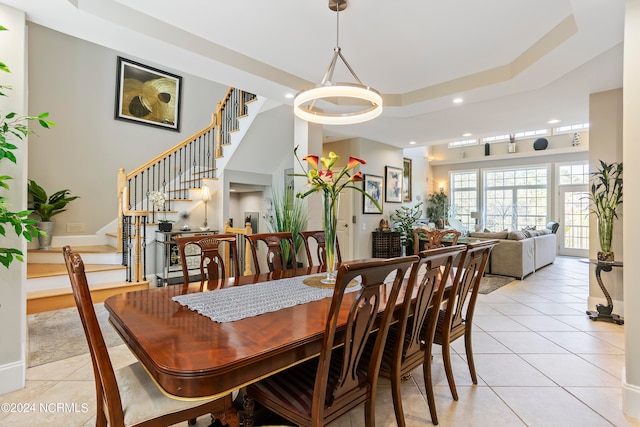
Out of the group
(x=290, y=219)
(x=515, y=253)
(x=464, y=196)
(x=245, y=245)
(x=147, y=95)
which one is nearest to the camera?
Answer: (x=290, y=219)

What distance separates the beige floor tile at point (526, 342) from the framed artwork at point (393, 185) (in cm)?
403

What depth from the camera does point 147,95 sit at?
5738 millimetres

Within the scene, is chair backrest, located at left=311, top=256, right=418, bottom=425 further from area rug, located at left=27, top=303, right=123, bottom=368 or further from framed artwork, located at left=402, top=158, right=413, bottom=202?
framed artwork, located at left=402, top=158, right=413, bottom=202

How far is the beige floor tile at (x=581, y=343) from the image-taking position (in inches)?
107

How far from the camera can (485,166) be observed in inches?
369

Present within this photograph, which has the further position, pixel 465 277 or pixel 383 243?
pixel 383 243

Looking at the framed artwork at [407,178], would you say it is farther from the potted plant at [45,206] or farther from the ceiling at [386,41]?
the potted plant at [45,206]

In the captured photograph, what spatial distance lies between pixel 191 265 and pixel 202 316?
3924 millimetres

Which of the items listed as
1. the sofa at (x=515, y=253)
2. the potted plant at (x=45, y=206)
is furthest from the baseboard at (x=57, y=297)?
the sofa at (x=515, y=253)

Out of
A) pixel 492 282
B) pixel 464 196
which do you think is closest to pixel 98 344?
pixel 492 282

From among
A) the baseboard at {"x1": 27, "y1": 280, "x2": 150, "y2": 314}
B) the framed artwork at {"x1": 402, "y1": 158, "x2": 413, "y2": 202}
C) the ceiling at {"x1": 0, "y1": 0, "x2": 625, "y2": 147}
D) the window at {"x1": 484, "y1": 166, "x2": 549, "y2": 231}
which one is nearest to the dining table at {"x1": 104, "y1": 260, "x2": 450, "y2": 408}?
the ceiling at {"x1": 0, "y1": 0, "x2": 625, "y2": 147}

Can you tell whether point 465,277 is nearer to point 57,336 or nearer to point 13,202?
point 13,202

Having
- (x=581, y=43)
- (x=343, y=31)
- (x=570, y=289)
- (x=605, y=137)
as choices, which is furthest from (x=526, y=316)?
(x=343, y=31)

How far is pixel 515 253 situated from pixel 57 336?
633 centimetres
